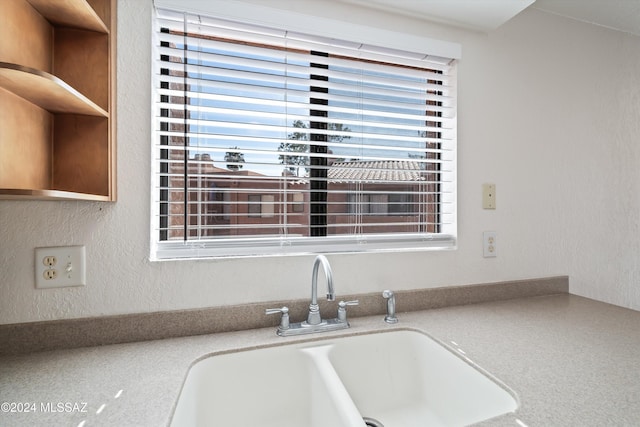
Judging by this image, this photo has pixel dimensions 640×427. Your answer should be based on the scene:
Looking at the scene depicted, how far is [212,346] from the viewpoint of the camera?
3.17ft

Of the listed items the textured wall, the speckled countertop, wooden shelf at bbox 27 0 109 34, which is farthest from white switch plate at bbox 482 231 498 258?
wooden shelf at bbox 27 0 109 34

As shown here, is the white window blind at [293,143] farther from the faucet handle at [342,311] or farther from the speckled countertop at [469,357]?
the speckled countertop at [469,357]

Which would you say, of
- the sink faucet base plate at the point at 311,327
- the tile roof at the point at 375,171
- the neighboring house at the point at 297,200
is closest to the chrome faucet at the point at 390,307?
the sink faucet base plate at the point at 311,327

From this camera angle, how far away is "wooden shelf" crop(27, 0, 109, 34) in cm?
81

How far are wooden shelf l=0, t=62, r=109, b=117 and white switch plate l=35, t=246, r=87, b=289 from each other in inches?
16.5

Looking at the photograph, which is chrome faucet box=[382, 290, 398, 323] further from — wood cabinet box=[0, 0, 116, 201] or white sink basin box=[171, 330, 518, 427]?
wood cabinet box=[0, 0, 116, 201]

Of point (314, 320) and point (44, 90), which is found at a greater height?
point (44, 90)

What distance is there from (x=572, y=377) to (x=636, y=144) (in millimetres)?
1659

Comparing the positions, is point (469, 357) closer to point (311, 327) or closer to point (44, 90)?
point (311, 327)

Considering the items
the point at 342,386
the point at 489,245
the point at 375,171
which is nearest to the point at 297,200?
the point at 375,171

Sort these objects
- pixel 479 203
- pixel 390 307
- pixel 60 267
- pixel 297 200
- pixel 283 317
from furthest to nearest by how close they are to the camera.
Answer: pixel 479 203 → pixel 297 200 → pixel 390 307 → pixel 283 317 → pixel 60 267

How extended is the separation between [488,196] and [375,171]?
0.56 meters

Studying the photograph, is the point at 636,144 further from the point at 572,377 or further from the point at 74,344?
the point at 74,344

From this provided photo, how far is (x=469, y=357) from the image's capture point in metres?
0.90
